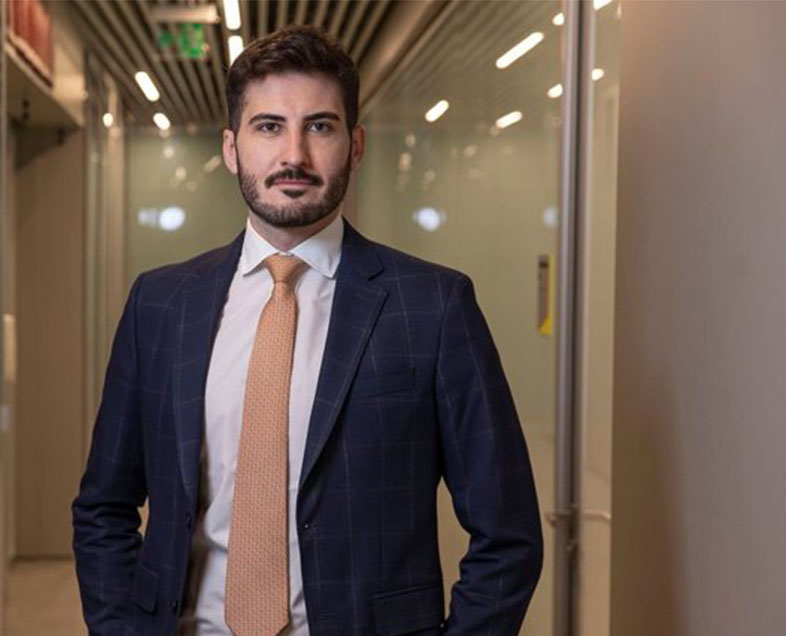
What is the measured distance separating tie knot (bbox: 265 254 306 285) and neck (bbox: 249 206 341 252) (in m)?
0.02

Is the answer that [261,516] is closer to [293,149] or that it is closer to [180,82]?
[293,149]

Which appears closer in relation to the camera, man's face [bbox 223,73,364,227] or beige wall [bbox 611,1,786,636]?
man's face [bbox 223,73,364,227]

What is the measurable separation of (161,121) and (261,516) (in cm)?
203

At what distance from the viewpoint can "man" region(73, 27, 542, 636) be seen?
1.63 meters

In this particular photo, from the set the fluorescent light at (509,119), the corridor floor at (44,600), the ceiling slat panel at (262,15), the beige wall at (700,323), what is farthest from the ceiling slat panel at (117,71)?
the corridor floor at (44,600)

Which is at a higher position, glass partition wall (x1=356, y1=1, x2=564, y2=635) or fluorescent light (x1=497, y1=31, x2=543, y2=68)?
fluorescent light (x1=497, y1=31, x2=543, y2=68)

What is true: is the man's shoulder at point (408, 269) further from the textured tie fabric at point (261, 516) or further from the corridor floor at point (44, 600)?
the corridor floor at point (44, 600)

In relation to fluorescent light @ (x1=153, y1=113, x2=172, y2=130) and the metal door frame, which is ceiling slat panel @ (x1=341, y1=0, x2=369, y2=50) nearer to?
fluorescent light @ (x1=153, y1=113, x2=172, y2=130)

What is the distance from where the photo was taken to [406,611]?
1.66m

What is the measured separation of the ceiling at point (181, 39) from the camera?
3.46 metres

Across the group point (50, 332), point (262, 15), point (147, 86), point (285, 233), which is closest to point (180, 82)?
point (147, 86)

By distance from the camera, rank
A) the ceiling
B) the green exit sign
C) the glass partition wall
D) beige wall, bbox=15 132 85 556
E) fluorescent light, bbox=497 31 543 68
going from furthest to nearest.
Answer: beige wall, bbox=15 132 85 556, the green exit sign, the ceiling, fluorescent light, bbox=497 31 543 68, the glass partition wall

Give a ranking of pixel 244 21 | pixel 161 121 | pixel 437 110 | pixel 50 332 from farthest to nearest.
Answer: pixel 50 332 → pixel 244 21 → pixel 437 110 → pixel 161 121

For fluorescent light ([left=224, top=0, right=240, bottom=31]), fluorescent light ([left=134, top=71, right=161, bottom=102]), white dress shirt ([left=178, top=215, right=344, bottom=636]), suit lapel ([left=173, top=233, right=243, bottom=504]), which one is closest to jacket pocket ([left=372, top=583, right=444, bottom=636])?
white dress shirt ([left=178, top=215, right=344, bottom=636])
